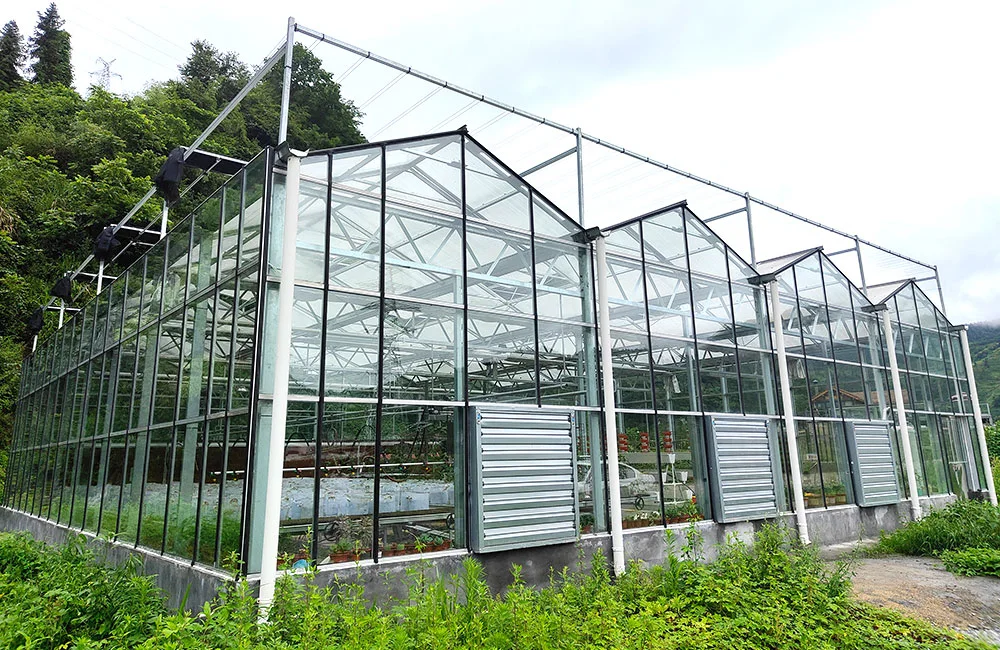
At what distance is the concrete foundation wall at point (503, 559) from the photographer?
6.82 m

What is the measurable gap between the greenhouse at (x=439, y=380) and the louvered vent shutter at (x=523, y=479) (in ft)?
0.10

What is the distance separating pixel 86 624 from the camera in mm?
6688

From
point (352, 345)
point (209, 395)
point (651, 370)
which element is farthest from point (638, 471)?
point (209, 395)

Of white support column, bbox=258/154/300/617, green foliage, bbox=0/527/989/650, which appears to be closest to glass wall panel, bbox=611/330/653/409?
green foliage, bbox=0/527/989/650

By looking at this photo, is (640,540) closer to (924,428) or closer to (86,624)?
(86,624)

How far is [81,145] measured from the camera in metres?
28.5

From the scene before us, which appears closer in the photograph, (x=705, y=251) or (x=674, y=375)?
A: (x=674, y=375)

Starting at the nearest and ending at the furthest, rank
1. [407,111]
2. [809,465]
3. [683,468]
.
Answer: [407,111] → [683,468] → [809,465]

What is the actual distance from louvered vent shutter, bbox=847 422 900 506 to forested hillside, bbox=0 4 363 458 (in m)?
17.8

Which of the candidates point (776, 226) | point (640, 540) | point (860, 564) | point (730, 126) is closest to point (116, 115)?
point (730, 126)

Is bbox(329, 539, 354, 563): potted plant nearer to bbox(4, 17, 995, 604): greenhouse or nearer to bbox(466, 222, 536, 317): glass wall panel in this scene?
bbox(4, 17, 995, 604): greenhouse

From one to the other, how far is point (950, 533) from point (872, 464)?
243 centimetres

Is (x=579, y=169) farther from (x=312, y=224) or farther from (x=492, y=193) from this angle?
(x=312, y=224)

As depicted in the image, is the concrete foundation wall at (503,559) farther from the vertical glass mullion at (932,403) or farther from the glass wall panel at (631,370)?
the vertical glass mullion at (932,403)
